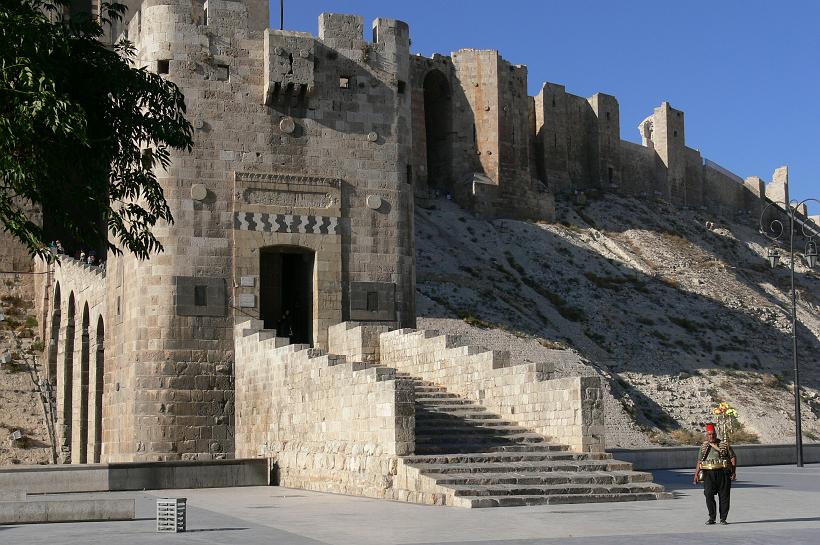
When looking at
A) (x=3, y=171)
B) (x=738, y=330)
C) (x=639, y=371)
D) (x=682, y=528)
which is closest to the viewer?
(x=682, y=528)

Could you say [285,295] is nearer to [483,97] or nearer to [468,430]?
[468,430]

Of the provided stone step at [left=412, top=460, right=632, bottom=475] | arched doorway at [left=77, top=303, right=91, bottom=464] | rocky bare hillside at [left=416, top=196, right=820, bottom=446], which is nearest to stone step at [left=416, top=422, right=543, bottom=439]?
stone step at [left=412, top=460, right=632, bottom=475]

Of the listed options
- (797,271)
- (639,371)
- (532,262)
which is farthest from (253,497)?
(797,271)

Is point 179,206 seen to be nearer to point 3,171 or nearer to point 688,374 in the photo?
point 3,171

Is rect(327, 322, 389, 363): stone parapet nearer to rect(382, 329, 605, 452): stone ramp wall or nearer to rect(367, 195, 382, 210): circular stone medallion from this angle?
rect(382, 329, 605, 452): stone ramp wall

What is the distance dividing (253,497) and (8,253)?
1944 cm

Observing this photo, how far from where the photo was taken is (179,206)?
24.0m

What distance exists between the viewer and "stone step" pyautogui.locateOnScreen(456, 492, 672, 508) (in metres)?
15.5

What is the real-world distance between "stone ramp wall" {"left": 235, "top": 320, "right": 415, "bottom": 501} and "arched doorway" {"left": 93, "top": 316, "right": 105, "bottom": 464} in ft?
19.9

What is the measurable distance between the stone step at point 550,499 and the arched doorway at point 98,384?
1481 cm

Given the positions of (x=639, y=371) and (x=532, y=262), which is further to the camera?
(x=532, y=262)

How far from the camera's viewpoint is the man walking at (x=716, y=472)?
43.0 ft

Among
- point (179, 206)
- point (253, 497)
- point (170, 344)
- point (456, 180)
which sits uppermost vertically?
point (456, 180)

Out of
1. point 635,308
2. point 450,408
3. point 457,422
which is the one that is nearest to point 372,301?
point 450,408
